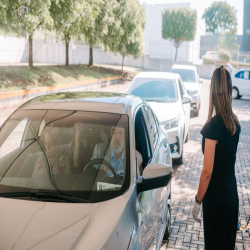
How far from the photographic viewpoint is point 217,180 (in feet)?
10.7

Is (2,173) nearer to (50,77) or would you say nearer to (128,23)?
(50,77)

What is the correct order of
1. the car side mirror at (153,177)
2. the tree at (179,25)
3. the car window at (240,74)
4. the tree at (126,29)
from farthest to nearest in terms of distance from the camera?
the tree at (179,25) → the tree at (126,29) → the car window at (240,74) → the car side mirror at (153,177)

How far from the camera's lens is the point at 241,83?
74.8 feet

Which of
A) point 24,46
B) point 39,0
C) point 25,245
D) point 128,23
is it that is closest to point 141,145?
point 25,245

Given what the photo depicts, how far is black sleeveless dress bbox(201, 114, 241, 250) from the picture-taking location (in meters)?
3.19

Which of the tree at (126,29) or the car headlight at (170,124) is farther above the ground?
the tree at (126,29)

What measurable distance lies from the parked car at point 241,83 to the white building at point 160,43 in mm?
34257

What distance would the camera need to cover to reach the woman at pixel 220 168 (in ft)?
10.4

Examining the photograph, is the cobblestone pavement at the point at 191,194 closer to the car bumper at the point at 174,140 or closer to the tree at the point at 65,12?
the car bumper at the point at 174,140

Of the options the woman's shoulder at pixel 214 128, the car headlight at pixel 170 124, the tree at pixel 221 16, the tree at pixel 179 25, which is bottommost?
the car headlight at pixel 170 124

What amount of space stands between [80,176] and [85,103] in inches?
30.8

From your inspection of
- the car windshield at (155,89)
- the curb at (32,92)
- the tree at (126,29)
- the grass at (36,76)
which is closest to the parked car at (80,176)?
the car windshield at (155,89)

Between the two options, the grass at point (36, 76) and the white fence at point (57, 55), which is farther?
the white fence at point (57, 55)

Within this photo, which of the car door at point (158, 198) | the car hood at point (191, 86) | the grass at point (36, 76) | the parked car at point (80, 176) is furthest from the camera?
the grass at point (36, 76)
